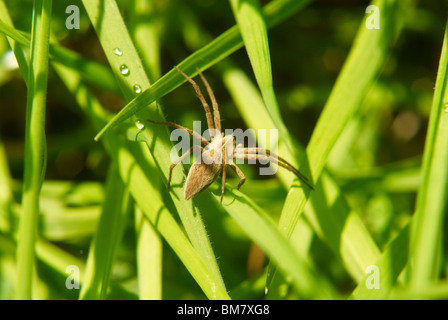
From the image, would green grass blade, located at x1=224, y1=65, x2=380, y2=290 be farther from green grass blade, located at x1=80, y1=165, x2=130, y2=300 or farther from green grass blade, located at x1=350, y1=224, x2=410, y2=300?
green grass blade, located at x1=80, y1=165, x2=130, y2=300

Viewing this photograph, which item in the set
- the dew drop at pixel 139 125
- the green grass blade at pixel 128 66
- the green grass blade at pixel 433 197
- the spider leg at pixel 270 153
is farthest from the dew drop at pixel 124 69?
the green grass blade at pixel 433 197

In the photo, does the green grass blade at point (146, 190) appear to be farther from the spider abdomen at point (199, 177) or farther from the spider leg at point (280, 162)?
the spider leg at point (280, 162)

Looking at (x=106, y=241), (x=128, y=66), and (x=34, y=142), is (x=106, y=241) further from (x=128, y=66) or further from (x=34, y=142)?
(x=128, y=66)

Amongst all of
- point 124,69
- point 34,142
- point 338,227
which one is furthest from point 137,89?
point 338,227

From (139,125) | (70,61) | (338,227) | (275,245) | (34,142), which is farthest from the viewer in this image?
(70,61)

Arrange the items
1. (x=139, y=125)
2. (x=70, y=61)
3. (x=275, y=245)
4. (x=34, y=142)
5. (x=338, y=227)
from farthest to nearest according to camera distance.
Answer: (x=70, y=61) → (x=338, y=227) → (x=139, y=125) → (x=34, y=142) → (x=275, y=245)

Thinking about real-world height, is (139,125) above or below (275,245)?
above

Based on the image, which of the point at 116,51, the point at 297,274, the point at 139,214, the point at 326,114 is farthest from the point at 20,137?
the point at 297,274

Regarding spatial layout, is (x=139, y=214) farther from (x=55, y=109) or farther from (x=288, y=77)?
(x=288, y=77)
